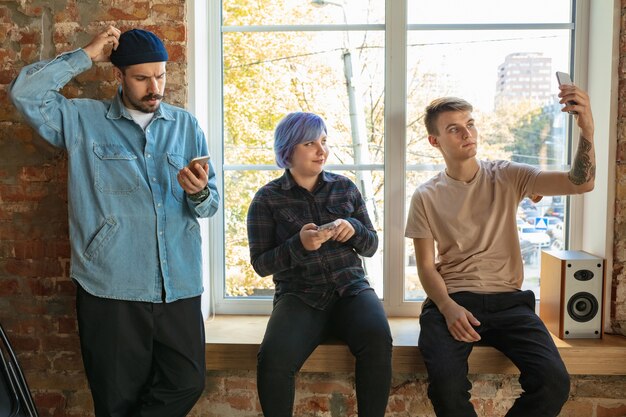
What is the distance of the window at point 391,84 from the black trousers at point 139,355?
0.78 metres

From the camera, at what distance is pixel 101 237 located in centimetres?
222

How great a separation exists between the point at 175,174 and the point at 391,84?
3.88ft

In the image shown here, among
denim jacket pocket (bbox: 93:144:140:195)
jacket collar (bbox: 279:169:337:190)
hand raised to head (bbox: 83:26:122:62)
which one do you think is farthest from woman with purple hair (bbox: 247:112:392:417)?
hand raised to head (bbox: 83:26:122:62)

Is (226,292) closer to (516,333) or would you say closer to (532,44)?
(516,333)

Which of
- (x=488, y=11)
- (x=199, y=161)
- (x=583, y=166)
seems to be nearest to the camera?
(x=199, y=161)

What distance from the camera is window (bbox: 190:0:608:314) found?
114 inches

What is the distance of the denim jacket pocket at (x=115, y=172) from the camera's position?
2.25 metres

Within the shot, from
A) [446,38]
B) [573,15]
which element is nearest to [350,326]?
[446,38]

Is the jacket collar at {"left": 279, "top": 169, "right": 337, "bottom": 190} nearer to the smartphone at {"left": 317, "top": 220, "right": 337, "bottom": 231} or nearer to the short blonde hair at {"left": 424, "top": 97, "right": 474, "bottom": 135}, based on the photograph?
the smartphone at {"left": 317, "top": 220, "right": 337, "bottom": 231}

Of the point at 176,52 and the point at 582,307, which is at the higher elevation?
the point at 176,52

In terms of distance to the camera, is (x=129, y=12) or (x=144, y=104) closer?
(x=144, y=104)

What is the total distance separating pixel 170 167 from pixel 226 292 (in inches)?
37.6

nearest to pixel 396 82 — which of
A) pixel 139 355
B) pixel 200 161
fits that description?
pixel 200 161

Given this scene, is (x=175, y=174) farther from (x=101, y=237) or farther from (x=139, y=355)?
(x=139, y=355)
